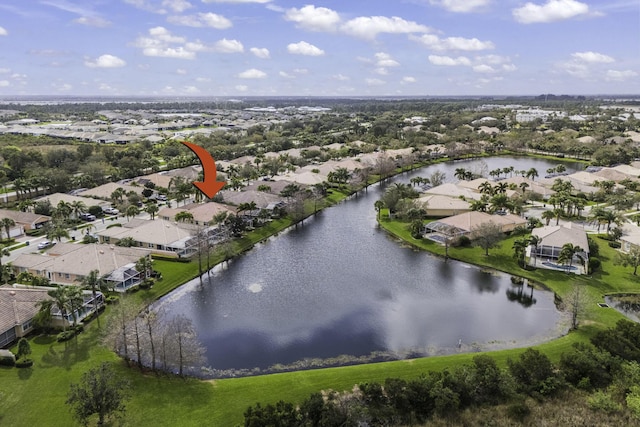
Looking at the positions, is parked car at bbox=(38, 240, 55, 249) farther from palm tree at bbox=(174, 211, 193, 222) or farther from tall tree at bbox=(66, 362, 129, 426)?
tall tree at bbox=(66, 362, 129, 426)

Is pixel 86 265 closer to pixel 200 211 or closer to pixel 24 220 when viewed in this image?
pixel 200 211

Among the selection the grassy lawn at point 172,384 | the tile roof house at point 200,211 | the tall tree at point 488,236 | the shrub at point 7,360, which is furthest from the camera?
the tile roof house at point 200,211

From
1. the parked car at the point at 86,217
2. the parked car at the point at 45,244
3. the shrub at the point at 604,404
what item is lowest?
the shrub at the point at 604,404

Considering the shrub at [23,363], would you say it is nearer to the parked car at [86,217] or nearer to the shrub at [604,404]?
the shrub at [604,404]

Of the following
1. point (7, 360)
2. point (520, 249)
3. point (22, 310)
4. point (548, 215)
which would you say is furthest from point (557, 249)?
point (22, 310)

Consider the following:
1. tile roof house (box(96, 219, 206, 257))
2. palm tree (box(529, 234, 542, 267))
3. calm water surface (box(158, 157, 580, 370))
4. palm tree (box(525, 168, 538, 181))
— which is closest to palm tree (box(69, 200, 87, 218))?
tile roof house (box(96, 219, 206, 257))

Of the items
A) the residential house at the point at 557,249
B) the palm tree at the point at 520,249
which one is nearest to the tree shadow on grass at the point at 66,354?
the palm tree at the point at 520,249
